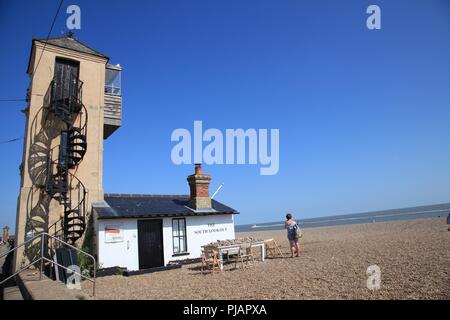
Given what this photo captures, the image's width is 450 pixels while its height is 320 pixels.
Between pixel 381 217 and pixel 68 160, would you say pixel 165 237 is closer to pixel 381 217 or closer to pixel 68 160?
pixel 68 160

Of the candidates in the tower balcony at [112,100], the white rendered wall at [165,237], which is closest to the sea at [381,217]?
the white rendered wall at [165,237]

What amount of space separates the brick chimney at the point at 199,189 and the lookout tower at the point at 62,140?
420 centimetres

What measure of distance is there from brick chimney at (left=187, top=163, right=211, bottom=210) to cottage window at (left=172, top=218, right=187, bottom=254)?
122 cm

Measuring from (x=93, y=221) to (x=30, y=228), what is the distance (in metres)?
2.14

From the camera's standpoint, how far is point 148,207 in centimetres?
1396

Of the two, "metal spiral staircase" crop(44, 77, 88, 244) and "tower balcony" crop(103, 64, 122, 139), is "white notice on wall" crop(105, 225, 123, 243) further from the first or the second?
"tower balcony" crop(103, 64, 122, 139)

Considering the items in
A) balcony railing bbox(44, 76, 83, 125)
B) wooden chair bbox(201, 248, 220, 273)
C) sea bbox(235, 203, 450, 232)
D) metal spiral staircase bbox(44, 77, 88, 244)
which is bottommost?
sea bbox(235, 203, 450, 232)

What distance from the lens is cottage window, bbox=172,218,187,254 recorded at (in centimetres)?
1366

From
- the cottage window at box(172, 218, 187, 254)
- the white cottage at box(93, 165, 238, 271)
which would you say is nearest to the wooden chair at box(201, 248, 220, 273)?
the cottage window at box(172, 218, 187, 254)

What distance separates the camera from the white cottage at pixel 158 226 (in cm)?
1198

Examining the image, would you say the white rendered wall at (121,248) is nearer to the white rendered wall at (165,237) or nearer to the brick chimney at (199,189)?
the white rendered wall at (165,237)

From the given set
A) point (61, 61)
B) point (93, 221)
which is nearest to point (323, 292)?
point (93, 221)

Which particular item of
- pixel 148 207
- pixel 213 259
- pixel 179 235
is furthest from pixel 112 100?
pixel 213 259
